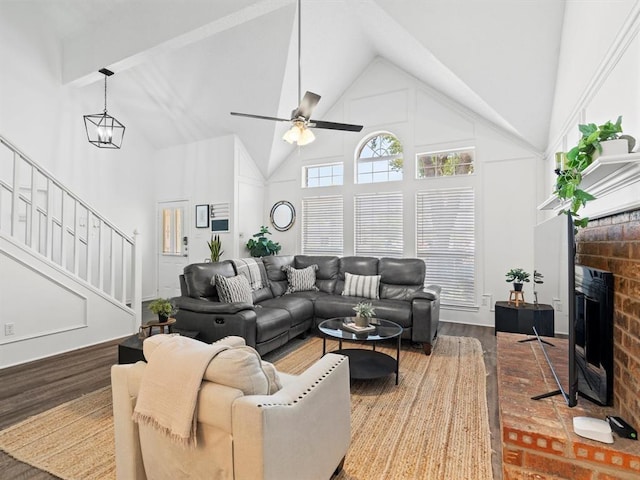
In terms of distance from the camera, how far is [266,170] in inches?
254

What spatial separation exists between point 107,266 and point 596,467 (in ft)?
22.9

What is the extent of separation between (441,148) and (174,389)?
5019mm

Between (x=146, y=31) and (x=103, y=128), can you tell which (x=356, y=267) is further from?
(x=103, y=128)

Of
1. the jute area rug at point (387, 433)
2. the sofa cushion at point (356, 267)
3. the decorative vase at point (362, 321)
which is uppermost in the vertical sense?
the sofa cushion at point (356, 267)

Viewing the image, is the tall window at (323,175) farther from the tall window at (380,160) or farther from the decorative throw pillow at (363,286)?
the decorative throw pillow at (363,286)

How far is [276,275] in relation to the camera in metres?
4.85

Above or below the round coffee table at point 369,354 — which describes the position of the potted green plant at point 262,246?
above

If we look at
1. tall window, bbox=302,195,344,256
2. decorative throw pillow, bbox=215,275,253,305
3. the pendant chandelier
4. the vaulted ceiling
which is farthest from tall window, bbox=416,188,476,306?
the pendant chandelier

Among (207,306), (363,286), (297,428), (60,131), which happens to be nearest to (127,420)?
(297,428)

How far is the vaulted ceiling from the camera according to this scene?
336 cm

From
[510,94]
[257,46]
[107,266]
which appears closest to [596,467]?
[510,94]

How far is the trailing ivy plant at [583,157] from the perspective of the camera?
168 cm

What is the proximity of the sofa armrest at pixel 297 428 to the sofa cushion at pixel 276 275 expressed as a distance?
302cm

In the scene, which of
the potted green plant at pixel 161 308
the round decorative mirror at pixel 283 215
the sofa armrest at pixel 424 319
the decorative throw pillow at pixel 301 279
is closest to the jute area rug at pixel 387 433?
the sofa armrest at pixel 424 319
